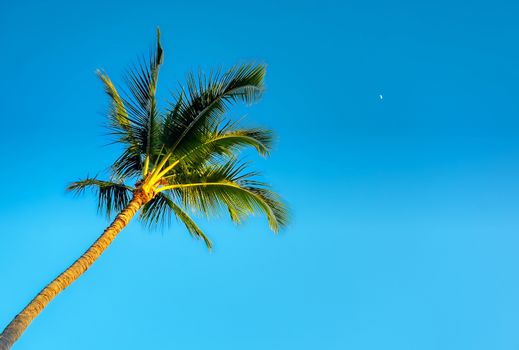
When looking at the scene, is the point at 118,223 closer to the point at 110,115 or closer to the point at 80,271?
the point at 80,271

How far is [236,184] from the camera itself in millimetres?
9297

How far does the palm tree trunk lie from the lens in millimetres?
4871

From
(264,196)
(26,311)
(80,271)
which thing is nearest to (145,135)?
(264,196)

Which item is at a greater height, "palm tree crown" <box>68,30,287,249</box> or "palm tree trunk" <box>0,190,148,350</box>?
"palm tree crown" <box>68,30,287,249</box>

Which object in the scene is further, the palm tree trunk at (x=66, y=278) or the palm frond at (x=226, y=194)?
the palm frond at (x=226, y=194)

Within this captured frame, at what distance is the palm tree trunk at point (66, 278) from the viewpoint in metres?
4.87

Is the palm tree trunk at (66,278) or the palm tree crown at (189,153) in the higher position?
the palm tree crown at (189,153)

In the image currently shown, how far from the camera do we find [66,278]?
6.05 m

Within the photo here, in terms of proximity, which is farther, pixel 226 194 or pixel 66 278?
pixel 226 194

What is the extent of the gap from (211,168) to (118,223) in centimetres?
263

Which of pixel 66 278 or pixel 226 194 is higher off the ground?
pixel 226 194

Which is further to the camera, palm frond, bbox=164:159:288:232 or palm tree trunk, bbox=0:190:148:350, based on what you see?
palm frond, bbox=164:159:288:232

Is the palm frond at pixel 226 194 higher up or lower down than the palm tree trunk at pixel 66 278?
higher up

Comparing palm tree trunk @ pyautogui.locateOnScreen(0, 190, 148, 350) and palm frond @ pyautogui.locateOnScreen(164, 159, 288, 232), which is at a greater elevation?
palm frond @ pyautogui.locateOnScreen(164, 159, 288, 232)
